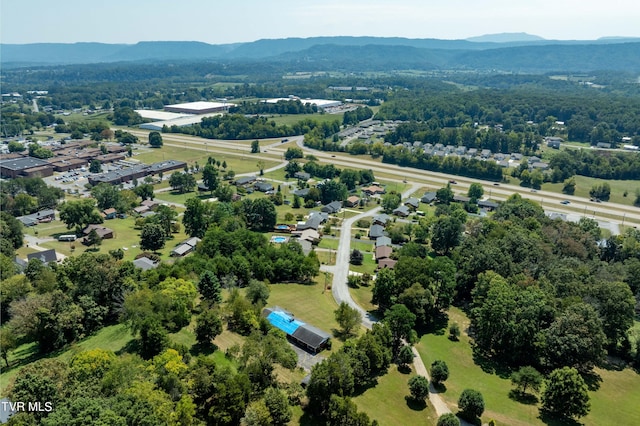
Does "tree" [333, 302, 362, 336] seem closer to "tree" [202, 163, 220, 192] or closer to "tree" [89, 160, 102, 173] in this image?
"tree" [202, 163, 220, 192]

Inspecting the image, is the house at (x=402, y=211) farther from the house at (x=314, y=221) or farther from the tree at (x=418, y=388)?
the tree at (x=418, y=388)

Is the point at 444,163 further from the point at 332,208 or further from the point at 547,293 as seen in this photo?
the point at 547,293

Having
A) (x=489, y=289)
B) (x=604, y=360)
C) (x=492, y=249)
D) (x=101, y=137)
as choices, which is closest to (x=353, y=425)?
(x=489, y=289)

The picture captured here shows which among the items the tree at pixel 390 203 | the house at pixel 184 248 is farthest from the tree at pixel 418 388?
the tree at pixel 390 203

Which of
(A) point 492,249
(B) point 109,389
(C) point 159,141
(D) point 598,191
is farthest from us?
(C) point 159,141

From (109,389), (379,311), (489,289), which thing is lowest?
(379,311)

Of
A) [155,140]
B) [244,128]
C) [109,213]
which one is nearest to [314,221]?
[109,213]

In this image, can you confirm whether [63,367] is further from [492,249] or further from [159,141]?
[159,141]
